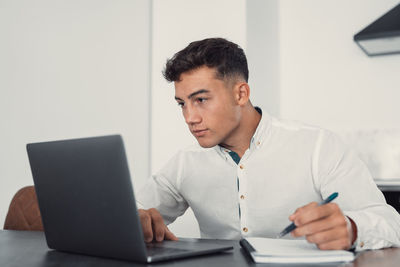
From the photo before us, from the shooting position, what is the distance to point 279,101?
3.27 metres

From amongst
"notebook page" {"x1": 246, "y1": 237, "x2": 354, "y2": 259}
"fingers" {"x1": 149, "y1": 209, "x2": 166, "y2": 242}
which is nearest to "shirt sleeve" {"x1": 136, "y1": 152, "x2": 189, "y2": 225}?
"fingers" {"x1": 149, "y1": 209, "x2": 166, "y2": 242}

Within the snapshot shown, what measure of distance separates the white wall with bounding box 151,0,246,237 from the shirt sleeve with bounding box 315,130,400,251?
152 centimetres

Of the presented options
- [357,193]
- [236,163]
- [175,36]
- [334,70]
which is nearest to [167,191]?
[236,163]

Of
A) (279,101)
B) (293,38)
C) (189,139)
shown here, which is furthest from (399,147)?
(189,139)

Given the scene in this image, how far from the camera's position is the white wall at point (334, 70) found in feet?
10.0

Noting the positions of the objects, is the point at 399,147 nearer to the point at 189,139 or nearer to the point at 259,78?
the point at 259,78

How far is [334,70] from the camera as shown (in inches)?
124

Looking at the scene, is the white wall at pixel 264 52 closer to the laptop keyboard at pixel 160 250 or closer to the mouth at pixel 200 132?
the mouth at pixel 200 132

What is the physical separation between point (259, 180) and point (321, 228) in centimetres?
65

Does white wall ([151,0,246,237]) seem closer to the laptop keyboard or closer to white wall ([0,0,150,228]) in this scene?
white wall ([0,0,150,228])

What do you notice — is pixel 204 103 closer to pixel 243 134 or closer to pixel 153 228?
pixel 243 134

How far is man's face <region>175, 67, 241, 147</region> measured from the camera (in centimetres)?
150

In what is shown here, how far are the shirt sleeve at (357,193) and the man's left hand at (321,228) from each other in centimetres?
10

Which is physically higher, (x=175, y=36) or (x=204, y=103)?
(x=175, y=36)
